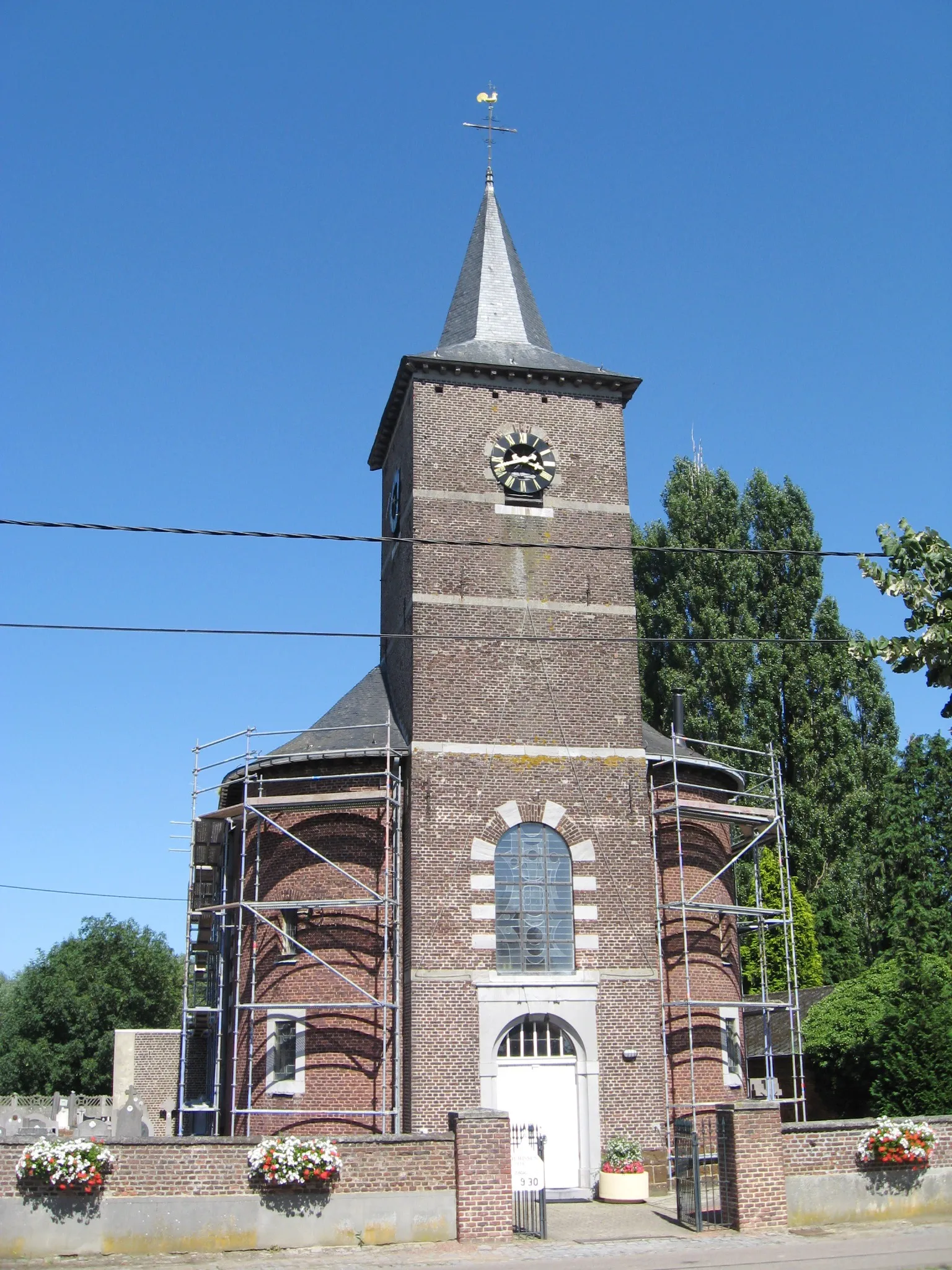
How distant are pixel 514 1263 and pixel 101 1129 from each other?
2337 centimetres

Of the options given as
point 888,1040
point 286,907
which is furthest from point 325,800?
point 888,1040

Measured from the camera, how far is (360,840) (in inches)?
884

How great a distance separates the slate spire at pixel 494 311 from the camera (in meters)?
26.3

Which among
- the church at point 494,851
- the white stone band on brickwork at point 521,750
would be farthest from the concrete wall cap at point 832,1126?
the white stone band on brickwork at point 521,750

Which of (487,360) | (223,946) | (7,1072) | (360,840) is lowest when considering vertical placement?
(7,1072)

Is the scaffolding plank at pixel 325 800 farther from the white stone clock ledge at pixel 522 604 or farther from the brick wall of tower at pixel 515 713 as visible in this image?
the white stone clock ledge at pixel 522 604

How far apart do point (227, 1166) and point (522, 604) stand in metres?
11.9

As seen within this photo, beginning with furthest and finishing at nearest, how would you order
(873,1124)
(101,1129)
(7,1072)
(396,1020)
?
1. (7,1072)
2. (101,1129)
3. (396,1020)
4. (873,1124)

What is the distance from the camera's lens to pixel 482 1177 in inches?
619

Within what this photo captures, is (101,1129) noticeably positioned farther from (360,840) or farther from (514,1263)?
(514,1263)

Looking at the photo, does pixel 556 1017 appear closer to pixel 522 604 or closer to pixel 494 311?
pixel 522 604

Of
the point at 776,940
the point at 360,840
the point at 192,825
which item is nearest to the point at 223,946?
the point at 192,825

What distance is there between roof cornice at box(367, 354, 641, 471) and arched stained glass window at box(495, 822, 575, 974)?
31.4ft

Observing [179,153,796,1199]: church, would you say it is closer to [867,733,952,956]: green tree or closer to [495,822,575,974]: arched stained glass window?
[495,822,575,974]: arched stained glass window
